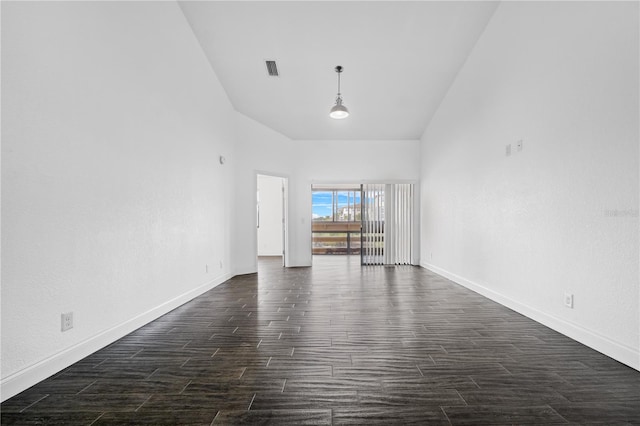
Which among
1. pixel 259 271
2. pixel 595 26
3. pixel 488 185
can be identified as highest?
pixel 595 26

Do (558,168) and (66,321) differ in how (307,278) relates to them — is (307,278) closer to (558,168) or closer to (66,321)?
(66,321)

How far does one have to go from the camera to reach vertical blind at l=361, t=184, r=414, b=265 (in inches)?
280

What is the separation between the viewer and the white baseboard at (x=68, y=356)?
5.88 feet

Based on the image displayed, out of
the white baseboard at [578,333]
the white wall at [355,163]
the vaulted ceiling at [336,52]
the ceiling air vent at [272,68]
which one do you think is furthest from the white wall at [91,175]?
the white baseboard at [578,333]

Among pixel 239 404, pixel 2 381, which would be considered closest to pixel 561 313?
pixel 239 404

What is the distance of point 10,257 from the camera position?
1.79 meters

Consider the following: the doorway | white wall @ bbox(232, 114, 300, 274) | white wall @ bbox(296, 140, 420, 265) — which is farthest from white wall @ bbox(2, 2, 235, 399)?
the doorway

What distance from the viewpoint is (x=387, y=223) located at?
23.3 feet

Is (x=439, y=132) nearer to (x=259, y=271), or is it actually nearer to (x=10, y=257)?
(x=259, y=271)

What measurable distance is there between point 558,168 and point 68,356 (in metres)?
4.32

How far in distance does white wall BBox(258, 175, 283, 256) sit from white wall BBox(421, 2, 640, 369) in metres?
5.47

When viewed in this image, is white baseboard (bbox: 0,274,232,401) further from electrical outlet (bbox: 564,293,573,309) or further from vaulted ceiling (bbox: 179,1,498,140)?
electrical outlet (bbox: 564,293,573,309)

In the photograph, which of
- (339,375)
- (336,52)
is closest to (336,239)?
(336,52)

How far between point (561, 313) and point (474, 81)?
3.30 meters
